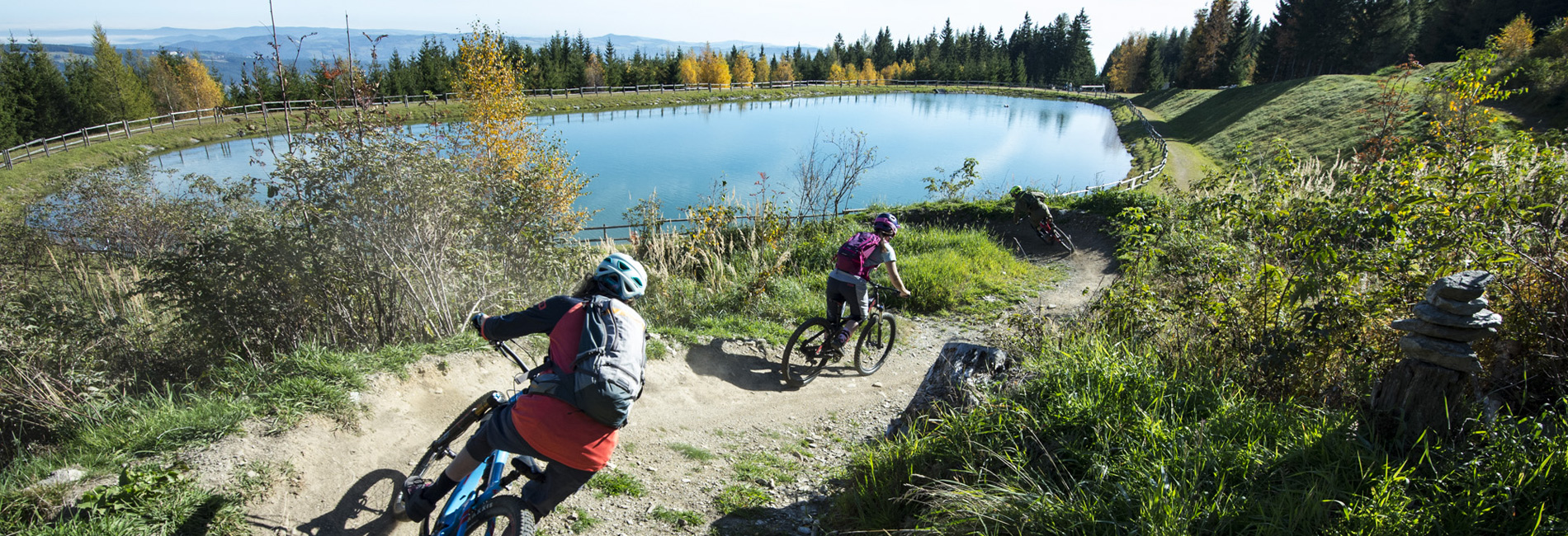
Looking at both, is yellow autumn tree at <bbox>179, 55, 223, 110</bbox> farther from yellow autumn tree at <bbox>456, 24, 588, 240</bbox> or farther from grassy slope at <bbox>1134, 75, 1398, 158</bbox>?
grassy slope at <bbox>1134, 75, 1398, 158</bbox>

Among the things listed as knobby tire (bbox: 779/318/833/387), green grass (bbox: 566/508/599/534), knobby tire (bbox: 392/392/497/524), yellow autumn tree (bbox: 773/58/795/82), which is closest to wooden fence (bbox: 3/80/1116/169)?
knobby tire (bbox: 392/392/497/524)

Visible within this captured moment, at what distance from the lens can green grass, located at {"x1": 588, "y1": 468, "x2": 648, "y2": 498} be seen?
15.1ft

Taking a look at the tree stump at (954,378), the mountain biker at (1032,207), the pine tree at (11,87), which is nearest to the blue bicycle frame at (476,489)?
the tree stump at (954,378)

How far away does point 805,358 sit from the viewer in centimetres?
777

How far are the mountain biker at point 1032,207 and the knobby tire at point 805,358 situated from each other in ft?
24.8

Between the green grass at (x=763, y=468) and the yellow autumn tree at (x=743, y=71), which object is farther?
the yellow autumn tree at (x=743, y=71)

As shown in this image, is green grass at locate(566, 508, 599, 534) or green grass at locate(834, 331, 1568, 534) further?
green grass at locate(566, 508, 599, 534)

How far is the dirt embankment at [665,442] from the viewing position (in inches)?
160

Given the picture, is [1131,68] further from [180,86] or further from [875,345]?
[180,86]

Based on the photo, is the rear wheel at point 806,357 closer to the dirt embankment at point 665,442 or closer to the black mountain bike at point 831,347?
the black mountain bike at point 831,347

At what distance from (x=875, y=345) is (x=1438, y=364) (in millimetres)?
5407

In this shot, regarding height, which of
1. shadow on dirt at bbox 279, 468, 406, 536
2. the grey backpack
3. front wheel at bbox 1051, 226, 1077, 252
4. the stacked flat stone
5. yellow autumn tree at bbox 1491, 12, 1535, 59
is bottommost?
shadow on dirt at bbox 279, 468, 406, 536

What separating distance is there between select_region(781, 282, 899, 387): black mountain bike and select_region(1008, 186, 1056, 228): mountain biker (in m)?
6.78

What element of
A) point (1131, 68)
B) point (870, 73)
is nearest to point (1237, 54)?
point (1131, 68)
